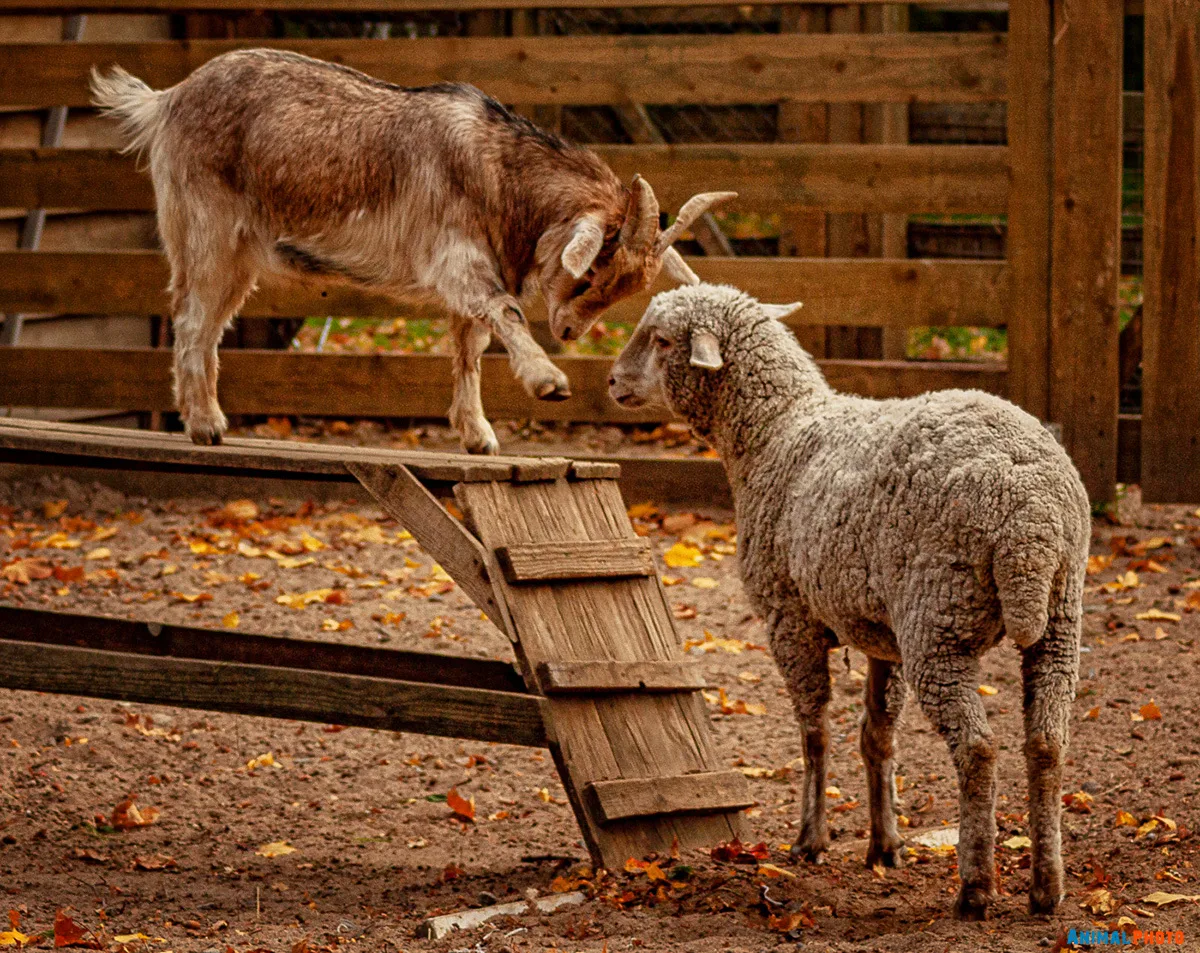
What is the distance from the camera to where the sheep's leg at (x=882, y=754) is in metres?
4.66

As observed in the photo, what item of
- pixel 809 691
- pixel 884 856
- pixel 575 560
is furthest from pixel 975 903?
pixel 575 560

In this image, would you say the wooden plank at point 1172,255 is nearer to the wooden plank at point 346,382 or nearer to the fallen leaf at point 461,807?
the wooden plank at point 346,382

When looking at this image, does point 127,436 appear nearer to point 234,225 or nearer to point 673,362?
point 234,225

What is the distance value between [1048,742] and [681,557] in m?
3.92

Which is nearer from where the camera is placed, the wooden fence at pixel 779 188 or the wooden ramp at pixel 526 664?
the wooden ramp at pixel 526 664

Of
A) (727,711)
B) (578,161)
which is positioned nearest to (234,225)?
(578,161)

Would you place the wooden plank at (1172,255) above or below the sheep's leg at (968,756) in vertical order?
above

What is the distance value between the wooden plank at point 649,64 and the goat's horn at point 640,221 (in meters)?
3.51

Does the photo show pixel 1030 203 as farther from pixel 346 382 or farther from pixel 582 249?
pixel 346 382

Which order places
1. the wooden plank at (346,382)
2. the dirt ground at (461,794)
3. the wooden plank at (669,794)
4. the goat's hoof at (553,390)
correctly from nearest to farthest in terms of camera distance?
the dirt ground at (461,794) → the wooden plank at (669,794) → the goat's hoof at (553,390) → the wooden plank at (346,382)

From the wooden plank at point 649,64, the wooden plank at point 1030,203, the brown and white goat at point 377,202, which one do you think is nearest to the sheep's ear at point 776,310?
the brown and white goat at point 377,202

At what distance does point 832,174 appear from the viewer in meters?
8.48

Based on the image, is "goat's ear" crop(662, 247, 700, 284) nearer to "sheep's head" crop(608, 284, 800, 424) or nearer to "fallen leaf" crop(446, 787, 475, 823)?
"sheep's head" crop(608, 284, 800, 424)

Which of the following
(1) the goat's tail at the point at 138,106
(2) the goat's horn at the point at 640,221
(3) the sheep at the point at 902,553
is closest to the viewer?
(3) the sheep at the point at 902,553
